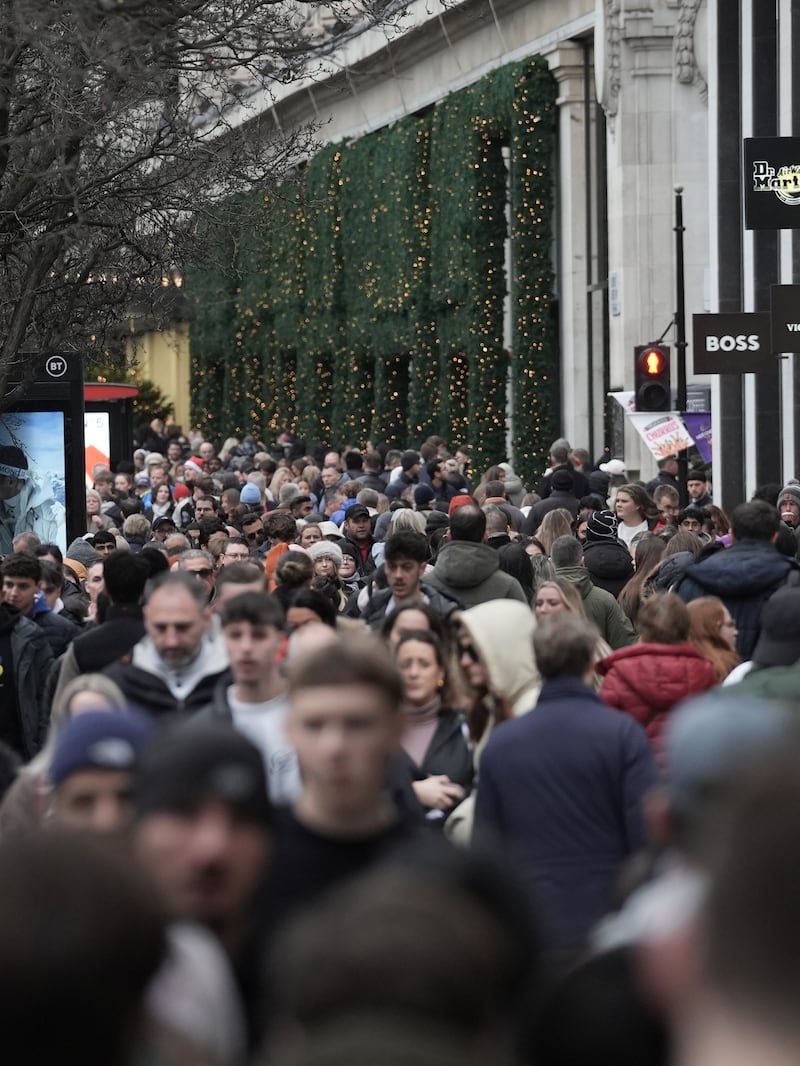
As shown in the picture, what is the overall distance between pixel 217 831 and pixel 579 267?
34312 mm

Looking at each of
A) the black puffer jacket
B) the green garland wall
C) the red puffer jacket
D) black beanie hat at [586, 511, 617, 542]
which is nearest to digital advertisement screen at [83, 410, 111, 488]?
the green garland wall

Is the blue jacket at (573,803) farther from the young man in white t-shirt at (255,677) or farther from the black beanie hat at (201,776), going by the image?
the black beanie hat at (201,776)

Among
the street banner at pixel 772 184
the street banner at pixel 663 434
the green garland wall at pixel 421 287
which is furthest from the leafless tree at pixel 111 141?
the green garland wall at pixel 421 287

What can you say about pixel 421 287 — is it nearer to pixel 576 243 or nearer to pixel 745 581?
pixel 576 243

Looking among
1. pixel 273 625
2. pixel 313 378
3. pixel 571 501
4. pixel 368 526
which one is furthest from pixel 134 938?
pixel 313 378

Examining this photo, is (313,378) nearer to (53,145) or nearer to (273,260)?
(273,260)

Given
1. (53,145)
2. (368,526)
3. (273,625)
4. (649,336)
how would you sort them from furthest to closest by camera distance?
(649,336)
(368,526)
(53,145)
(273,625)

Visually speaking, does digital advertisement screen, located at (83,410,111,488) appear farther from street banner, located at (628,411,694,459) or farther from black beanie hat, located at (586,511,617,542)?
black beanie hat, located at (586,511,617,542)

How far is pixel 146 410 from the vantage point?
64.0 metres

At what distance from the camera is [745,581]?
34.1 ft

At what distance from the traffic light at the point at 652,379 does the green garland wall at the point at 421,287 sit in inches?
388

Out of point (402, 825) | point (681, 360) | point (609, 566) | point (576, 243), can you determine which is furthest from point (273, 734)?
point (576, 243)

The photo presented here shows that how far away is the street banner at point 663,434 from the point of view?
22.3 m

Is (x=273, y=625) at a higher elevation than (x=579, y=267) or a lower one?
lower
